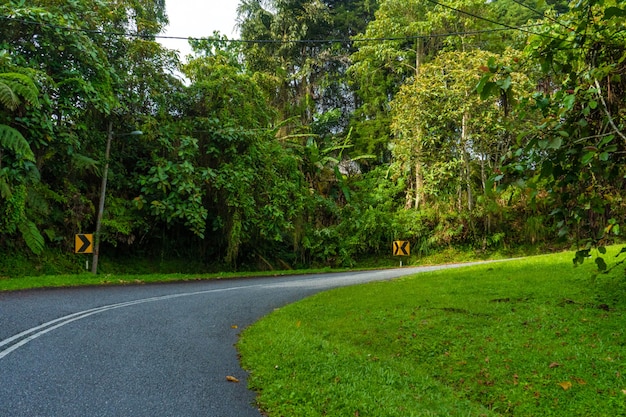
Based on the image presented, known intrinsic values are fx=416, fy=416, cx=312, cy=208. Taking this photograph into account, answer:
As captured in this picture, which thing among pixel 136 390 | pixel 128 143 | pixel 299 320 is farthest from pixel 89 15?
pixel 136 390

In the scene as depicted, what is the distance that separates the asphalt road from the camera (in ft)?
12.9

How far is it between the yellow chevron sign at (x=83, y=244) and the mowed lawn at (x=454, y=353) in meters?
8.30

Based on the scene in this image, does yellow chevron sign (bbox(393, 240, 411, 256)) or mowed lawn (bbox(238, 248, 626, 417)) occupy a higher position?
yellow chevron sign (bbox(393, 240, 411, 256))

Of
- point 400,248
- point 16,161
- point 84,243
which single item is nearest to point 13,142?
point 16,161

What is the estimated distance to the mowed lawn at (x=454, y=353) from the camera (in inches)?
161

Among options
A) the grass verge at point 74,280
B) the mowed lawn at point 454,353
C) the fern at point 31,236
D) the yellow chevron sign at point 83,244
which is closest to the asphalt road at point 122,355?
the mowed lawn at point 454,353

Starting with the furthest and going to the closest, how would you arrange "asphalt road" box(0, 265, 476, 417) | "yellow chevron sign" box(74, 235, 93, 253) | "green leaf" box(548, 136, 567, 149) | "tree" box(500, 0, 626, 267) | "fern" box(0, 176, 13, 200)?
"yellow chevron sign" box(74, 235, 93, 253)
"fern" box(0, 176, 13, 200)
"asphalt road" box(0, 265, 476, 417)
"tree" box(500, 0, 626, 267)
"green leaf" box(548, 136, 567, 149)

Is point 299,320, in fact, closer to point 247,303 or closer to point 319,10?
point 247,303

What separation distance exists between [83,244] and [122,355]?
9414 mm

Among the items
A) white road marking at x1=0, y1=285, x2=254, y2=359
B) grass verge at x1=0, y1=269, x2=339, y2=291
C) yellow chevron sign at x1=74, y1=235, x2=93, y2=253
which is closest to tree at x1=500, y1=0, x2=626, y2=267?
white road marking at x1=0, y1=285, x2=254, y2=359

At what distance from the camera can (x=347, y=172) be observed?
96.0ft

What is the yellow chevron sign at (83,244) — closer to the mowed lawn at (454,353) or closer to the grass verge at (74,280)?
the grass verge at (74,280)

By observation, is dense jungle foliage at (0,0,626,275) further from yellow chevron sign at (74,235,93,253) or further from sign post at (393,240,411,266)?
sign post at (393,240,411,266)

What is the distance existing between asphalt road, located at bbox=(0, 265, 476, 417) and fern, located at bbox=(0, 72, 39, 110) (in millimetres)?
4425
